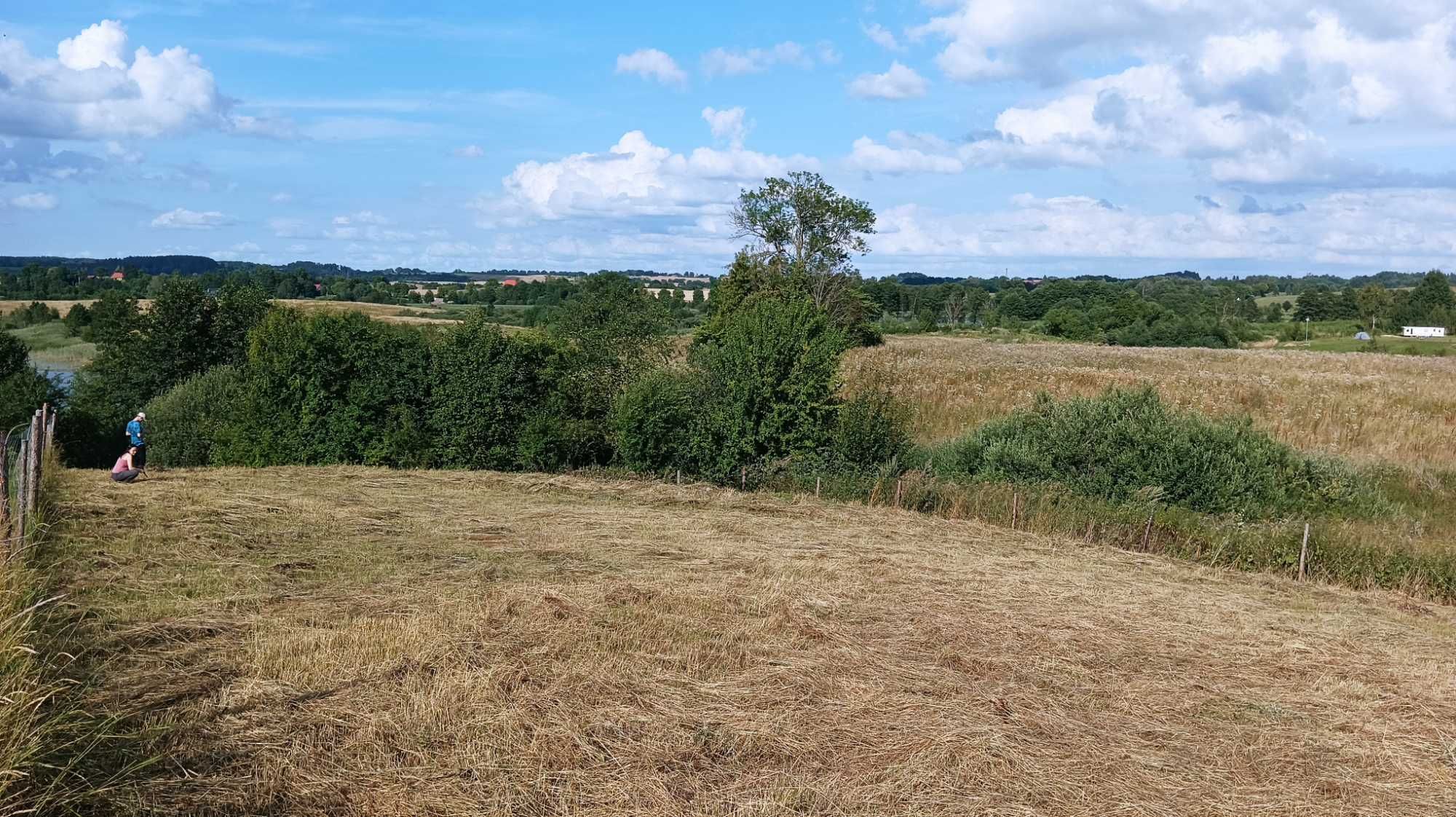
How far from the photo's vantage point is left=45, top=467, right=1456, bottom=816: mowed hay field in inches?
225

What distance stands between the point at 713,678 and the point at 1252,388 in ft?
112

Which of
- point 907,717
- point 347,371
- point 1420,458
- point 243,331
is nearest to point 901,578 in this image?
point 907,717

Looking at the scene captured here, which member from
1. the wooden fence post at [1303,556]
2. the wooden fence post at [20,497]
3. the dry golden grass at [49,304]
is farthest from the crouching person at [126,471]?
the dry golden grass at [49,304]

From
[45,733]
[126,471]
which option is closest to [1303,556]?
[45,733]

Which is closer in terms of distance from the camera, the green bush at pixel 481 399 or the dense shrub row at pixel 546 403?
the dense shrub row at pixel 546 403

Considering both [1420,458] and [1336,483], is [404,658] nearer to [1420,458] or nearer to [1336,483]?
[1336,483]

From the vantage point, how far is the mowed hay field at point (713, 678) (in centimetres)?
571

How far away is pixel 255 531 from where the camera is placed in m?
11.9

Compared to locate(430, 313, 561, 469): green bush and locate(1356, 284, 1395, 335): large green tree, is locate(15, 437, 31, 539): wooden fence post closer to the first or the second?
locate(430, 313, 561, 469): green bush

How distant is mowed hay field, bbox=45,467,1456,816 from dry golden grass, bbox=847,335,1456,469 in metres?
17.4

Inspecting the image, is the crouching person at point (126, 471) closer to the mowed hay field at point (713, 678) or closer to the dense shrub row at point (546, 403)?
the mowed hay field at point (713, 678)

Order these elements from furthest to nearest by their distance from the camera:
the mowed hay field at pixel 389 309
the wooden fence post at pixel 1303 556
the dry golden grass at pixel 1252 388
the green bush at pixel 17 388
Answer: the mowed hay field at pixel 389 309 → the green bush at pixel 17 388 → the dry golden grass at pixel 1252 388 → the wooden fence post at pixel 1303 556

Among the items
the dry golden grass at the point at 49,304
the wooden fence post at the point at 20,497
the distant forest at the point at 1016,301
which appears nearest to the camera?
the wooden fence post at the point at 20,497

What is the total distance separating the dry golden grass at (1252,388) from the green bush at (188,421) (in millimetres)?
22619
